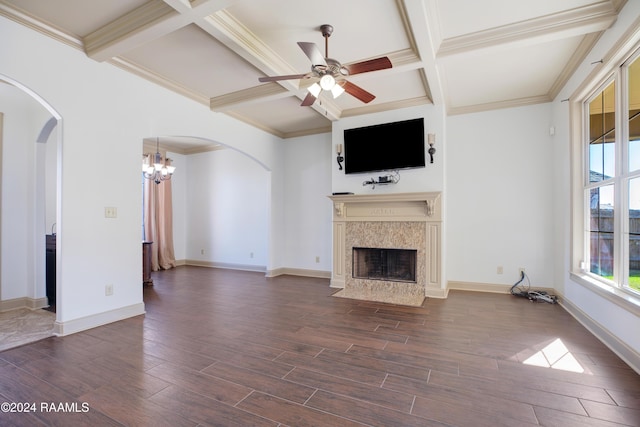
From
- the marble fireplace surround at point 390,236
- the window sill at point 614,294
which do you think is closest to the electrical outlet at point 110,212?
the marble fireplace surround at point 390,236

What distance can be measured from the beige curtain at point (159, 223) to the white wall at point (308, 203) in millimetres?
2990

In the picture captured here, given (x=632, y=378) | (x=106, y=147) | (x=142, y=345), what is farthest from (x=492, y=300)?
(x=106, y=147)

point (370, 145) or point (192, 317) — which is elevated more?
point (370, 145)

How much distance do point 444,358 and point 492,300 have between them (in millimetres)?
2237

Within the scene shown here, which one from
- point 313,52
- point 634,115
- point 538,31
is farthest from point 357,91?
point 634,115

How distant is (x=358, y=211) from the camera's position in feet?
16.9

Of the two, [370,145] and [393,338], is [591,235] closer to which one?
[393,338]

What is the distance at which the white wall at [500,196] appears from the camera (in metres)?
4.54

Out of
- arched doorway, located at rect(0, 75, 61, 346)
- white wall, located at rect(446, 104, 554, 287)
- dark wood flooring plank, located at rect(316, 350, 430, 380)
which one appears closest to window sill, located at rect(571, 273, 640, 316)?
white wall, located at rect(446, 104, 554, 287)

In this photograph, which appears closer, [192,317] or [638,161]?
[638,161]

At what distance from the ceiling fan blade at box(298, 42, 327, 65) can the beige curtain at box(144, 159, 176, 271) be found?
5.72m

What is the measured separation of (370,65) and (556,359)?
2.92 m

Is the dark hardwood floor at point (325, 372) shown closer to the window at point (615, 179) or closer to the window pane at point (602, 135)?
the window at point (615, 179)

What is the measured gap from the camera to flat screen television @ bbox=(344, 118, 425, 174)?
15.6 feet
